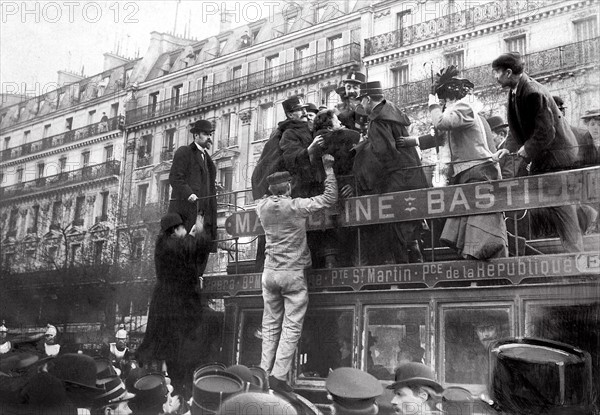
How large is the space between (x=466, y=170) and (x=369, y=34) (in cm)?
103

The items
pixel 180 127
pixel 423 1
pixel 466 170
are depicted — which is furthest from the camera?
pixel 180 127

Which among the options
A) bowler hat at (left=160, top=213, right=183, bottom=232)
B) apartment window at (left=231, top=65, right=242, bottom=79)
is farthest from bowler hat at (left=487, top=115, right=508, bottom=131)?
bowler hat at (left=160, top=213, right=183, bottom=232)

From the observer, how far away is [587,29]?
314cm

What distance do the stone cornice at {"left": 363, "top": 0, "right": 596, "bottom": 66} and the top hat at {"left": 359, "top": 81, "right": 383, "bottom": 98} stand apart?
0.11 meters

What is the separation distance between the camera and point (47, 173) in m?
4.95

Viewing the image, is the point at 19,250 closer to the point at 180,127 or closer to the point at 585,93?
the point at 180,127

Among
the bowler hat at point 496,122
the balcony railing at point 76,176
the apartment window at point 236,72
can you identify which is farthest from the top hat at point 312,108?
the balcony railing at point 76,176

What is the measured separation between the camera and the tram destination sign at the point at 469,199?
9.85 feet

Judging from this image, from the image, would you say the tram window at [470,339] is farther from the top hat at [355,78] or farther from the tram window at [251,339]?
the top hat at [355,78]

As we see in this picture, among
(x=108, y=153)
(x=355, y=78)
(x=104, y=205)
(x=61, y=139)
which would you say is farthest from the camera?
(x=61, y=139)

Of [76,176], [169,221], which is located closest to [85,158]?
[76,176]

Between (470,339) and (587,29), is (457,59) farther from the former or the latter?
(470,339)

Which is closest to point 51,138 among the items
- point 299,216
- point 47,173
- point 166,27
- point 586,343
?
point 47,173

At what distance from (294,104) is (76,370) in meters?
2.09
